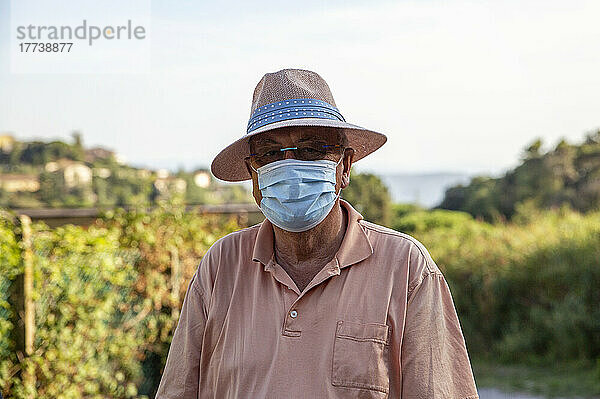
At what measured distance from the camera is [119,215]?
5461 mm

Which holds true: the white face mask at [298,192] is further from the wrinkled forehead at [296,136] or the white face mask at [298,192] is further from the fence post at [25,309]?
the fence post at [25,309]

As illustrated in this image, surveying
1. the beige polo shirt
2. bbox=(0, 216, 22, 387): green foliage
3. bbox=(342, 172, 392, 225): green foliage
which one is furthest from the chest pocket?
bbox=(342, 172, 392, 225): green foliage

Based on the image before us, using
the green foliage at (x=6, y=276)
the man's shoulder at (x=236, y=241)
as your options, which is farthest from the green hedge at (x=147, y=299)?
the man's shoulder at (x=236, y=241)

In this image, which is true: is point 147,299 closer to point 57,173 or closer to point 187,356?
point 187,356

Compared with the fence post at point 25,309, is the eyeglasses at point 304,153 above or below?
above

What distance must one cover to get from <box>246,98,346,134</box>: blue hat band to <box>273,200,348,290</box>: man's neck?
27 cm

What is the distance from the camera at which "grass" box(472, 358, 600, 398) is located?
696cm

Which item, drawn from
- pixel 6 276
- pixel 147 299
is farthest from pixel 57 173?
pixel 6 276

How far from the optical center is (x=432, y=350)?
190 centimetres

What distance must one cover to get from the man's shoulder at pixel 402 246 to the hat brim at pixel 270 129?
0.26m

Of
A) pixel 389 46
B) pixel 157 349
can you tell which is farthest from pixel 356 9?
pixel 157 349

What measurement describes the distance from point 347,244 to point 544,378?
6130mm

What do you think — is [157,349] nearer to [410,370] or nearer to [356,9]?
[410,370]

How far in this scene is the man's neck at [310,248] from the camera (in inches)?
80.9
